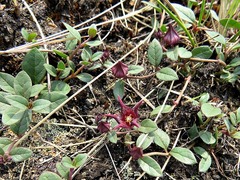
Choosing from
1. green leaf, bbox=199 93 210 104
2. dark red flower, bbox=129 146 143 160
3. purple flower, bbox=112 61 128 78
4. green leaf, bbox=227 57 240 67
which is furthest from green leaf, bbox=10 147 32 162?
green leaf, bbox=227 57 240 67

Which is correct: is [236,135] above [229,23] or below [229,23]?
below

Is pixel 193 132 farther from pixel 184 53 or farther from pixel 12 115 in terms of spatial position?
pixel 12 115

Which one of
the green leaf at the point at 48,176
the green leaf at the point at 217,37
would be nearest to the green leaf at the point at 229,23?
the green leaf at the point at 217,37

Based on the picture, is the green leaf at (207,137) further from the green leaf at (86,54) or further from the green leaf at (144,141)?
the green leaf at (86,54)

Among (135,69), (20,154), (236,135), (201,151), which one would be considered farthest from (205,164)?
(20,154)

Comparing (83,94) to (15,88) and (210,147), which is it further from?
(210,147)

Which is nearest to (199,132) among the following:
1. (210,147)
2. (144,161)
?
(210,147)
